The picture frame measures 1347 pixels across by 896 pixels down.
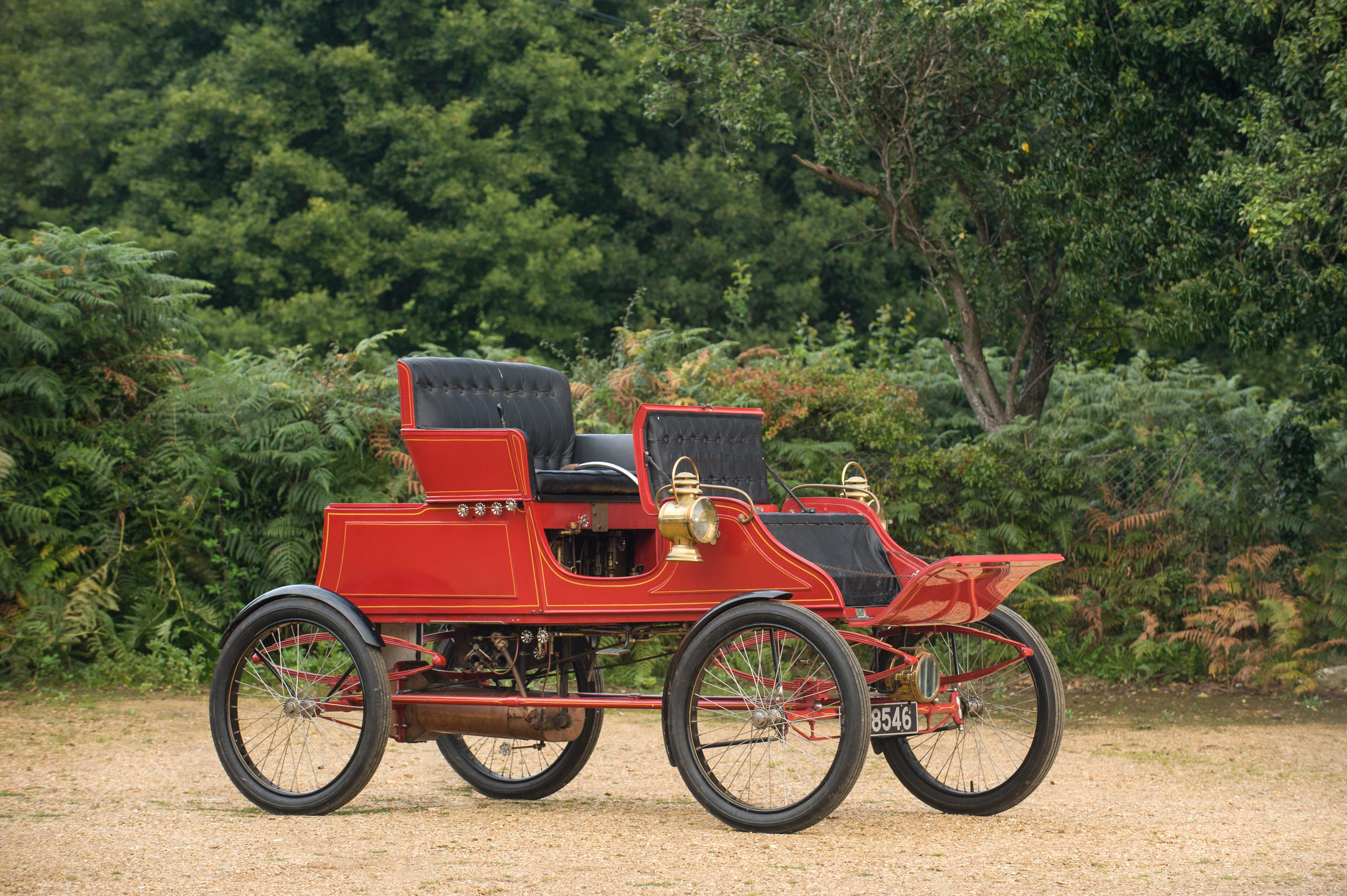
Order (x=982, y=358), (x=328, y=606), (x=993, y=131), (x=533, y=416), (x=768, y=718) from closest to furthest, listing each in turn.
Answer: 1. (x=768, y=718)
2. (x=328, y=606)
3. (x=533, y=416)
4. (x=993, y=131)
5. (x=982, y=358)

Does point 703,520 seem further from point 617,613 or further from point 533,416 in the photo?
point 533,416

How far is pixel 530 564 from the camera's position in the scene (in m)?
5.50

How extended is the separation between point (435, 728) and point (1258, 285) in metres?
6.28

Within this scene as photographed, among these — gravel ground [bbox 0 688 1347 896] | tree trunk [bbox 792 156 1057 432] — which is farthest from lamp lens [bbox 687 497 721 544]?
tree trunk [bbox 792 156 1057 432]

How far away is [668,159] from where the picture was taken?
2375cm

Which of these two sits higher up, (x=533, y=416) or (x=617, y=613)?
(x=533, y=416)

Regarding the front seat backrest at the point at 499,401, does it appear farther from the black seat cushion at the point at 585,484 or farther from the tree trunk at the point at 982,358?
the tree trunk at the point at 982,358

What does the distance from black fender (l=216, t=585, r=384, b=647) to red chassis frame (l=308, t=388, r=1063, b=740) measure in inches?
3.2

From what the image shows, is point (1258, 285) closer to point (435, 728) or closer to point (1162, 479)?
point (1162, 479)

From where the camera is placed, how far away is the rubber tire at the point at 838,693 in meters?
4.73

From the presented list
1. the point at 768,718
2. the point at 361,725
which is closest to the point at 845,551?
the point at 768,718

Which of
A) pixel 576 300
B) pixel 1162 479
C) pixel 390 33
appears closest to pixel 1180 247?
pixel 1162 479

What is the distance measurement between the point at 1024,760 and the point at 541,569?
85.3 inches

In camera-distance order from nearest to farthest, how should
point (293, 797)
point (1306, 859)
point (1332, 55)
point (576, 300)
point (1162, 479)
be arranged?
1. point (1306, 859)
2. point (293, 797)
3. point (1332, 55)
4. point (1162, 479)
5. point (576, 300)
